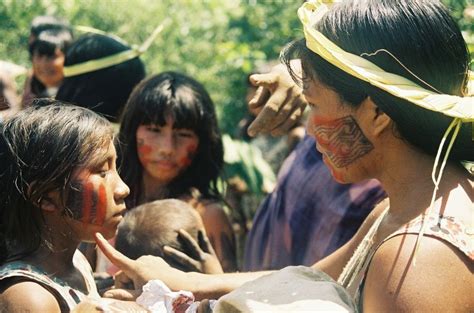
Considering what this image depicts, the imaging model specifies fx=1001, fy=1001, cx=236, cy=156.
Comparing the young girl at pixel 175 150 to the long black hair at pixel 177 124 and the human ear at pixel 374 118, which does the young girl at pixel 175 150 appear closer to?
the long black hair at pixel 177 124

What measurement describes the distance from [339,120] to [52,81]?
413cm

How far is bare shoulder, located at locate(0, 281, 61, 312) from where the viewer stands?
2.88 metres

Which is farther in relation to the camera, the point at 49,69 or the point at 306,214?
the point at 49,69

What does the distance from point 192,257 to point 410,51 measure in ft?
4.12

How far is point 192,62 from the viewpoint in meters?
8.58

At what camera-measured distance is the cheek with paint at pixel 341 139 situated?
2922 mm

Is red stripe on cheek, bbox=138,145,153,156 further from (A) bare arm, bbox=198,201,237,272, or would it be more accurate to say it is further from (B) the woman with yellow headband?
(B) the woman with yellow headband

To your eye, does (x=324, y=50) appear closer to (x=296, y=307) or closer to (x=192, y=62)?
(x=296, y=307)

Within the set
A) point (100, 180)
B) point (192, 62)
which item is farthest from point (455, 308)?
point (192, 62)

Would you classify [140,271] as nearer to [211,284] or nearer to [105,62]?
[211,284]

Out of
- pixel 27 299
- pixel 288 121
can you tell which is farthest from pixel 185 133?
pixel 27 299

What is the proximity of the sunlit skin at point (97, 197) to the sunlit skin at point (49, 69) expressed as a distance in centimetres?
366

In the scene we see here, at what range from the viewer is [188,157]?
4.54 meters

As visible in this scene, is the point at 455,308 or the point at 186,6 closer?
the point at 455,308
